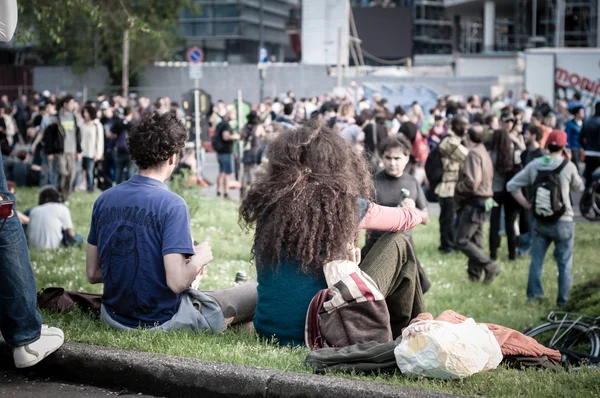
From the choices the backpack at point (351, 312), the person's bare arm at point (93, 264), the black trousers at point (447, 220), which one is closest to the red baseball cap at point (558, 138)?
the black trousers at point (447, 220)

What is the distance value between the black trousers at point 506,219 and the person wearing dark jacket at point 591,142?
5784 mm

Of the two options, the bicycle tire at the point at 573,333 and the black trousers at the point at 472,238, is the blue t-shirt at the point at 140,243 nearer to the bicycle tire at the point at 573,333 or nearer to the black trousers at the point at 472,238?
the bicycle tire at the point at 573,333

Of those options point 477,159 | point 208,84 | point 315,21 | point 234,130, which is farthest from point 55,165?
point 315,21

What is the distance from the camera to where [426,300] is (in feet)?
34.2

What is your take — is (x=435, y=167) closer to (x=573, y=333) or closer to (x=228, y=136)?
(x=573, y=333)

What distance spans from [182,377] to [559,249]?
6.08 meters

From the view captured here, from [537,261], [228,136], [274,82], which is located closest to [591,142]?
[228,136]

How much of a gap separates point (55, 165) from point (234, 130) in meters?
4.85

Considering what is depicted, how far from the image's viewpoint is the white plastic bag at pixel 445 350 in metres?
4.55

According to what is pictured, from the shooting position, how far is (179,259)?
17.5 feet

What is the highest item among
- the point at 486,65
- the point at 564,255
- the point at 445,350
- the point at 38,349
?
the point at 486,65

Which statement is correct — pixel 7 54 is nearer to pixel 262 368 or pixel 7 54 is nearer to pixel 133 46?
pixel 133 46

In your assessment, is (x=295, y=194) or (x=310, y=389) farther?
(x=295, y=194)

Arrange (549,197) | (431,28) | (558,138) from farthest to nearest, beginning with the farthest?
(431,28), (558,138), (549,197)
